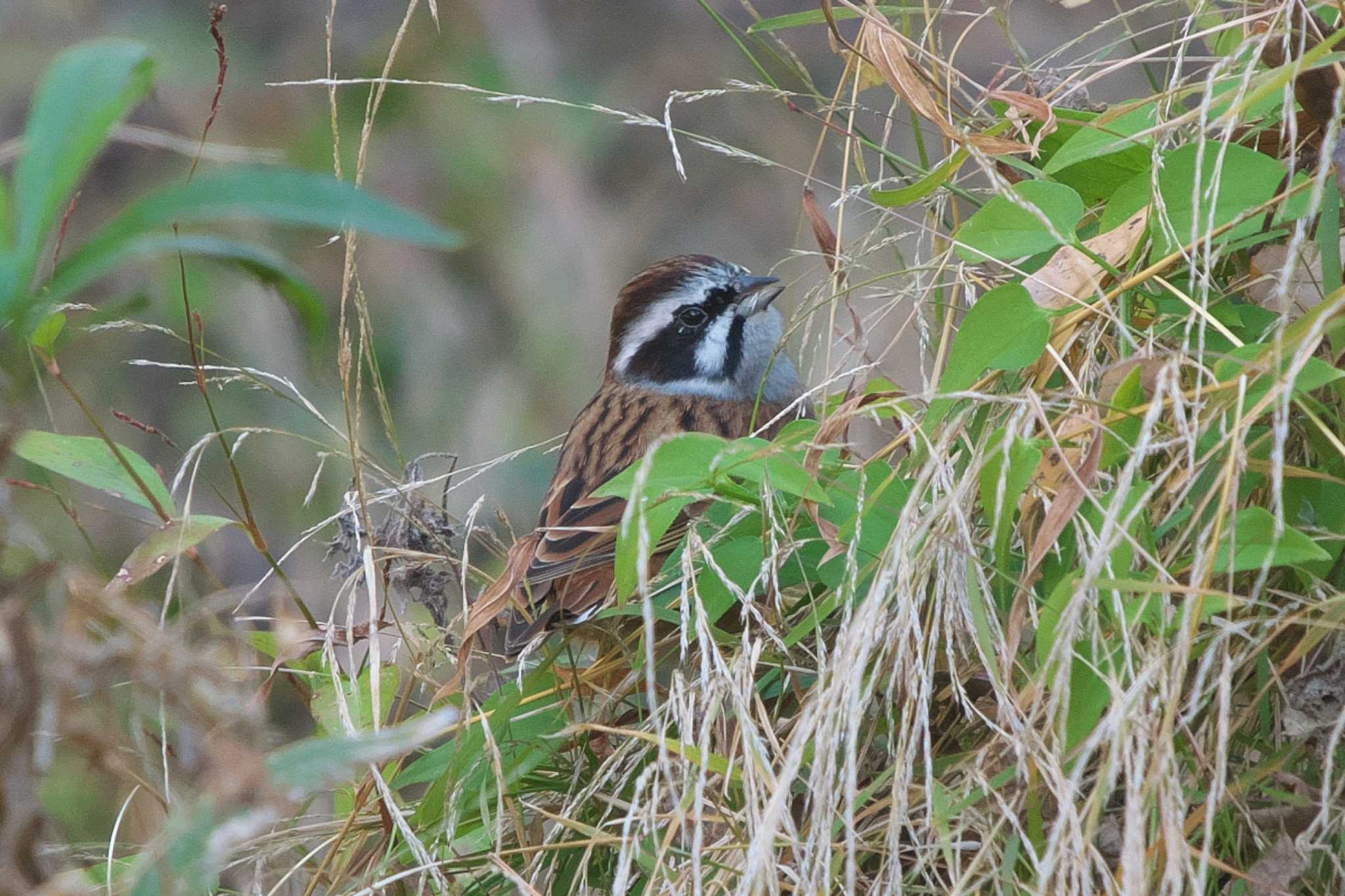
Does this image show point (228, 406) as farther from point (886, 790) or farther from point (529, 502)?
Result: point (886, 790)

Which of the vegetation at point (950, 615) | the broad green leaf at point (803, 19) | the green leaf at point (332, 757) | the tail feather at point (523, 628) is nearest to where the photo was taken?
the green leaf at point (332, 757)

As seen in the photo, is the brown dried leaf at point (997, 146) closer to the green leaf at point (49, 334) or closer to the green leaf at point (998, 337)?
the green leaf at point (998, 337)

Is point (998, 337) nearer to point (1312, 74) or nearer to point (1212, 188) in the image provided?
point (1212, 188)

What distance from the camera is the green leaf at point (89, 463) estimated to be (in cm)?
193

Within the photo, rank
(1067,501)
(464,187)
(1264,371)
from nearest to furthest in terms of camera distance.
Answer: (1264,371) → (1067,501) → (464,187)

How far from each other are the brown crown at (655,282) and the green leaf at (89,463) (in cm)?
176

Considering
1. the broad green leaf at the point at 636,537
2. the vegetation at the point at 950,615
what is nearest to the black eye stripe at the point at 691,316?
the vegetation at the point at 950,615

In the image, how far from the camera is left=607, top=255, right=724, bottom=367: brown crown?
3592mm

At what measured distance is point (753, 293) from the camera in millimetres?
3613

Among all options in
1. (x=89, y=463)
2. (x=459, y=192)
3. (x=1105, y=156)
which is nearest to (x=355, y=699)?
(x=89, y=463)

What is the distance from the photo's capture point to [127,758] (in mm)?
2008

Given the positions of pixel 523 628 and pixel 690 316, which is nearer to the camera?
pixel 523 628

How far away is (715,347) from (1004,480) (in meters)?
2.28

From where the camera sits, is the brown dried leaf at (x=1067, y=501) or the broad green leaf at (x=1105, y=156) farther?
the broad green leaf at (x=1105, y=156)
